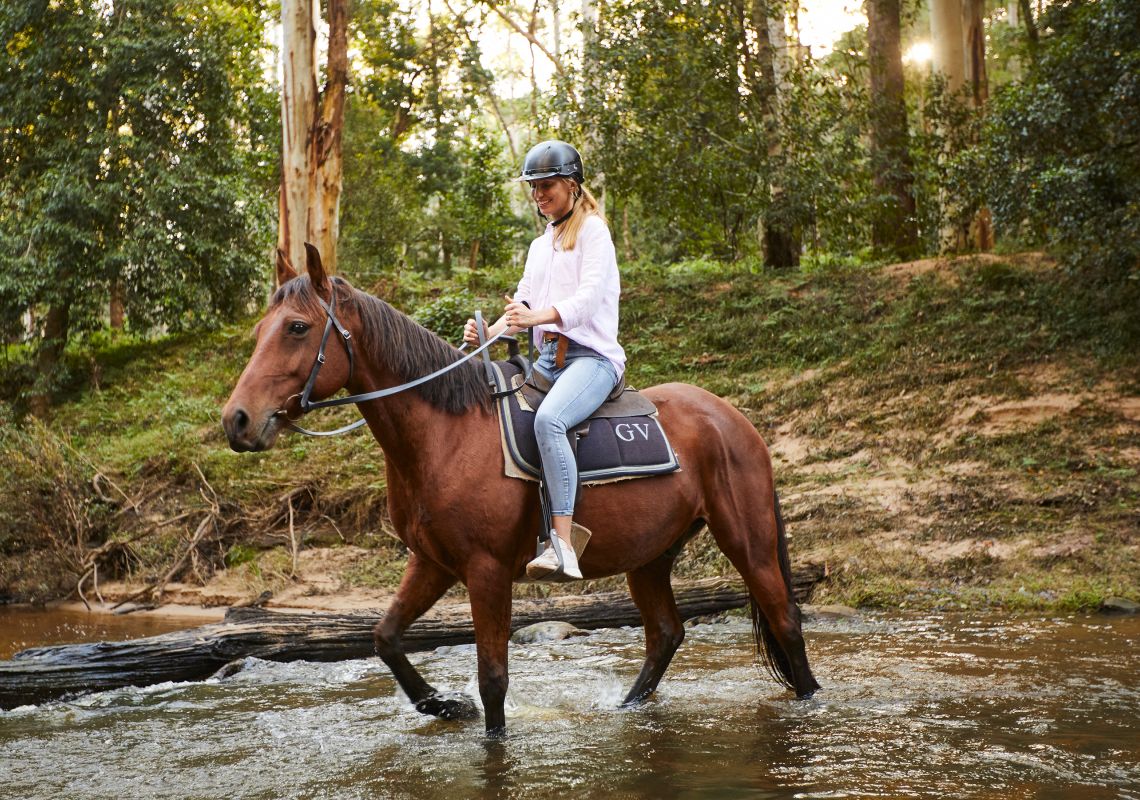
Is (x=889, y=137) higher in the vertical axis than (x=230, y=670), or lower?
higher

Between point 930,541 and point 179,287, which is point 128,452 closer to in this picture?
point 179,287

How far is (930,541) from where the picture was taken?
33.8ft

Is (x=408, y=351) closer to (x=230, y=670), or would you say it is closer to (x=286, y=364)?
(x=286, y=364)

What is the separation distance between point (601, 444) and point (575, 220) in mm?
1260

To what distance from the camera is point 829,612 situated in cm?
895

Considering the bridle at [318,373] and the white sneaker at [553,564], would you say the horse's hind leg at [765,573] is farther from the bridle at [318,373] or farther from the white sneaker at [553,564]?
the bridle at [318,373]

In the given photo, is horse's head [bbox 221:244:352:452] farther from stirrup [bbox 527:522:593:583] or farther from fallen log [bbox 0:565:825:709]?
fallen log [bbox 0:565:825:709]

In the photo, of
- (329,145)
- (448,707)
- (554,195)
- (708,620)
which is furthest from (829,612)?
(329,145)

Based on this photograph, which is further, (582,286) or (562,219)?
(562,219)

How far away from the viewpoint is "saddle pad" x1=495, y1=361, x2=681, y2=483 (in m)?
5.55

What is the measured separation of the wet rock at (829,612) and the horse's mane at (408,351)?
4.50 m

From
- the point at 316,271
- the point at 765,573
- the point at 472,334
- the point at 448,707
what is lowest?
the point at 448,707

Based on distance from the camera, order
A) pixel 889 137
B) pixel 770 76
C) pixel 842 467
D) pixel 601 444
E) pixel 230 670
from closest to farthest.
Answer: pixel 601 444
pixel 230 670
pixel 842 467
pixel 770 76
pixel 889 137

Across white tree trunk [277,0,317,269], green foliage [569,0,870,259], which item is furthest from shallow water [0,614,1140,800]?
green foliage [569,0,870,259]
